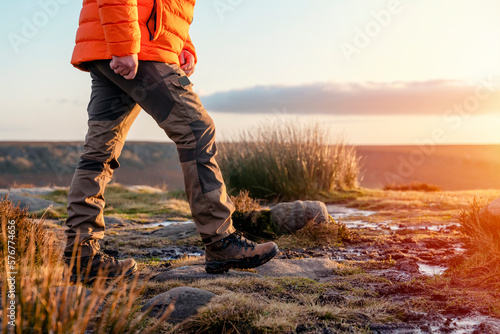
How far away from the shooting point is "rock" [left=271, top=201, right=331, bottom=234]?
5.21 meters

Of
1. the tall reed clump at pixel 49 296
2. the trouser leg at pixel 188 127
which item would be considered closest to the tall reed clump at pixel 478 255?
the trouser leg at pixel 188 127

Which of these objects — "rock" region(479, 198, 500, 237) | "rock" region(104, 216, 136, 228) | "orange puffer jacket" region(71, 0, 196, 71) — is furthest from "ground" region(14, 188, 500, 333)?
"orange puffer jacket" region(71, 0, 196, 71)

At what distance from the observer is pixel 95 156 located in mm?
2998

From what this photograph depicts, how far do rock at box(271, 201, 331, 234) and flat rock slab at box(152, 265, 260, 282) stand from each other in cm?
195

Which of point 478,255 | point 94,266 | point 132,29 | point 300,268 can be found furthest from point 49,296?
point 478,255

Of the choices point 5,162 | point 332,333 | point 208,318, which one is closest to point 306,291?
point 332,333

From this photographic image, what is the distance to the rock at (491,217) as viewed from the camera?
3779 millimetres

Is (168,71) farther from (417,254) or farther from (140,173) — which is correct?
(140,173)

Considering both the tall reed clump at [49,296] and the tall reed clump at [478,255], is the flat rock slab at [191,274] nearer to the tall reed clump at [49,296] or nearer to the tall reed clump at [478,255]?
the tall reed clump at [49,296]

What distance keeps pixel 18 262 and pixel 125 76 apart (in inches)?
55.7

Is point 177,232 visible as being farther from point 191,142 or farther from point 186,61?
point 191,142

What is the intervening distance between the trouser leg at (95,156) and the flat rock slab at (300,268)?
1.27 meters

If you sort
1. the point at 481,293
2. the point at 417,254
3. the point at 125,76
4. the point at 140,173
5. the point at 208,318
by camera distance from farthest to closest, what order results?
1. the point at 140,173
2. the point at 417,254
3. the point at 481,293
4. the point at 125,76
5. the point at 208,318

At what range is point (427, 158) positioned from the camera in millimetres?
36188
